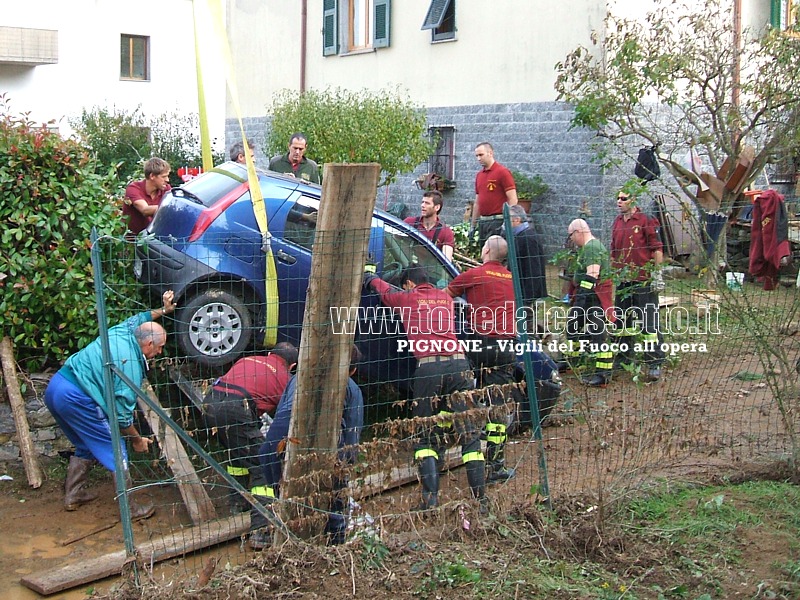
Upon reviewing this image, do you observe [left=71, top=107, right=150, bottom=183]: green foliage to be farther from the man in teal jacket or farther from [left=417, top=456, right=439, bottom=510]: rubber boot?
[left=417, top=456, right=439, bottom=510]: rubber boot

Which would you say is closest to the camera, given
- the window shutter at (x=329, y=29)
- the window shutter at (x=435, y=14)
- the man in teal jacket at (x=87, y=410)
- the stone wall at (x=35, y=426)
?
the man in teal jacket at (x=87, y=410)

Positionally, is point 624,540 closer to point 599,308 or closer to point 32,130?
point 599,308

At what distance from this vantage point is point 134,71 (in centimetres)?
2800

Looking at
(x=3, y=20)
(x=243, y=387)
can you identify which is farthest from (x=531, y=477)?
(x=3, y=20)

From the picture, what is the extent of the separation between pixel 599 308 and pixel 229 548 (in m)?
→ 2.78

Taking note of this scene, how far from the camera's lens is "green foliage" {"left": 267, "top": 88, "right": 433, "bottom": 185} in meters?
14.1

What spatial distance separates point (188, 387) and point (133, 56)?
24451mm

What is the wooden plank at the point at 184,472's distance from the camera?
570cm

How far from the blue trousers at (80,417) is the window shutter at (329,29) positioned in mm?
14346

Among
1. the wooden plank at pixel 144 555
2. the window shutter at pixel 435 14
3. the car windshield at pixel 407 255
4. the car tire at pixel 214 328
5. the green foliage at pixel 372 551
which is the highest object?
the window shutter at pixel 435 14

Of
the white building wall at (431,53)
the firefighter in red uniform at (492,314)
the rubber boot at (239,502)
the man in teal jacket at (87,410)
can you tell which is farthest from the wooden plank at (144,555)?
the white building wall at (431,53)

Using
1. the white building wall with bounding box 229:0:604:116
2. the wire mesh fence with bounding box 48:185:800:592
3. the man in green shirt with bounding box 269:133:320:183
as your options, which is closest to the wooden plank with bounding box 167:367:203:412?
the wire mesh fence with bounding box 48:185:800:592

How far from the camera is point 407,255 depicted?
7492 millimetres

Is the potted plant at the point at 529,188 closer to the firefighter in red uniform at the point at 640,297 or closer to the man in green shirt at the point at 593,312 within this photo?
the firefighter in red uniform at the point at 640,297
